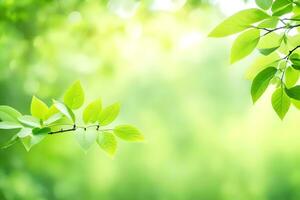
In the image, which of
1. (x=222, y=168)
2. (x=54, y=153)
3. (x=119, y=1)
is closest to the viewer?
(x=119, y=1)

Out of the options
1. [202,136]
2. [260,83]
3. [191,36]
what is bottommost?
[260,83]

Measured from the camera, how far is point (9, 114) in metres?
0.46

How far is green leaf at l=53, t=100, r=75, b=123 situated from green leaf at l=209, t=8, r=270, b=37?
0.15 m

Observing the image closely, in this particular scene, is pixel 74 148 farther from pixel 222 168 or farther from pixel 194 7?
pixel 194 7

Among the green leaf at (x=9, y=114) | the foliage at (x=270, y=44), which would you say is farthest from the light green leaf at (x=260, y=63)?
the green leaf at (x=9, y=114)

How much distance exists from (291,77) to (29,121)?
27 cm

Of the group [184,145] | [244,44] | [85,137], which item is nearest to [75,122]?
[85,137]

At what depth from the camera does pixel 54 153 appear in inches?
172

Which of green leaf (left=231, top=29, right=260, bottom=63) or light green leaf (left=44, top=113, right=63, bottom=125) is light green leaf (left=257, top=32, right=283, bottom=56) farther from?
light green leaf (left=44, top=113, right=63, bottom=125)

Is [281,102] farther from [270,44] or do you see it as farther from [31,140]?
[31,140]

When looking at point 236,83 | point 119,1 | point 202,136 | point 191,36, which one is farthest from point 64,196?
point 119,1

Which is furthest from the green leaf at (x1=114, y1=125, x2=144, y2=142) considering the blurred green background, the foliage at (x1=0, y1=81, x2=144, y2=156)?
the blurred green background

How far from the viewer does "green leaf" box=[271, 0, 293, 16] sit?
425mm

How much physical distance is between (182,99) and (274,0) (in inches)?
181
